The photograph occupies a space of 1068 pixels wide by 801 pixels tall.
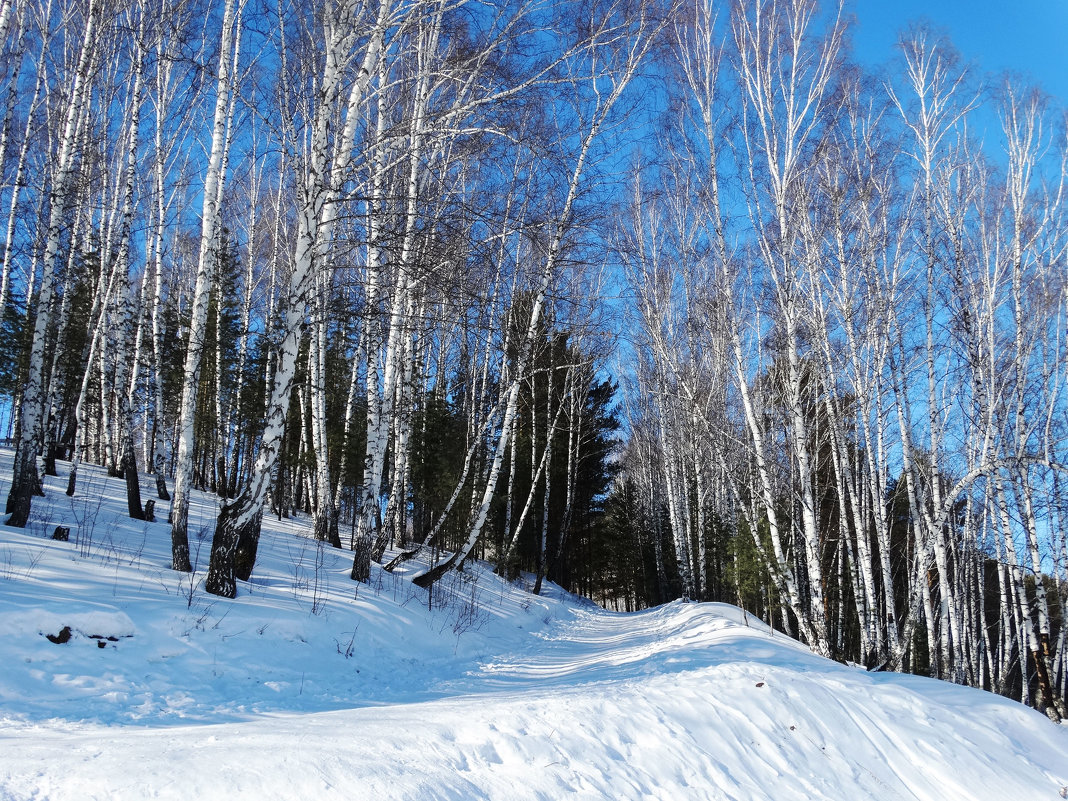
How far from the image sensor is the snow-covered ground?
8.64 feet

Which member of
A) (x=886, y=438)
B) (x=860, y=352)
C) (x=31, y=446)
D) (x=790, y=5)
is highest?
(x=790, y=5)

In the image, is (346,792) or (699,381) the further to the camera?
(699,381)

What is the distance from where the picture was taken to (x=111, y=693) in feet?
13.4

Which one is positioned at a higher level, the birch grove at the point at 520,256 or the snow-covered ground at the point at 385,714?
the birch grove at the point at 520,256

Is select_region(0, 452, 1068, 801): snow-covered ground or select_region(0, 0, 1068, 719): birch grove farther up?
select_region(0, 0, 1068, 719): birch grove

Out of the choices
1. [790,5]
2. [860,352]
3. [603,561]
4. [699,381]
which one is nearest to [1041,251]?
[860,352]

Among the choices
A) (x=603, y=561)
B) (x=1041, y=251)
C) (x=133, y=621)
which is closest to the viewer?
(x=133, y=621)

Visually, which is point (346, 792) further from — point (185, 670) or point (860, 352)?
point (860, 352)

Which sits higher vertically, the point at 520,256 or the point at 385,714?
the point at 520,256

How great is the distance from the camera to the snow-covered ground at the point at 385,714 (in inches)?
104

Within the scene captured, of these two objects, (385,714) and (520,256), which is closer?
(385,714)

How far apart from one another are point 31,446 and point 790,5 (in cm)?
1329

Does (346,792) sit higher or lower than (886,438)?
lower

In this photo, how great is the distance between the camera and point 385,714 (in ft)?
12.3
